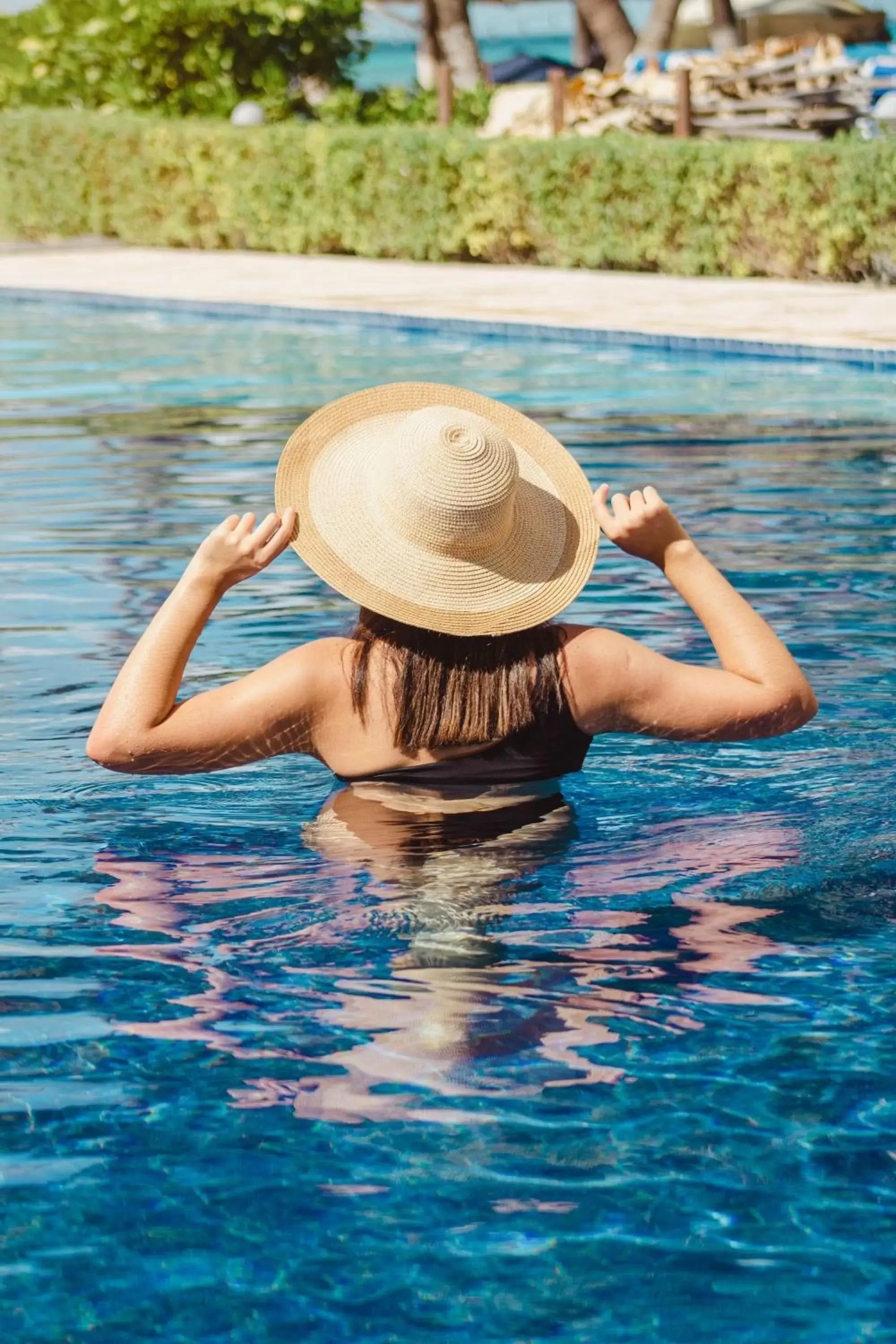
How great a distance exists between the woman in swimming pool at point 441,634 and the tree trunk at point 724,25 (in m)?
34.0

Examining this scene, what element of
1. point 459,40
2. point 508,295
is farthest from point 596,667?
point 459,40

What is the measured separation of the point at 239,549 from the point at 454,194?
21.1 m

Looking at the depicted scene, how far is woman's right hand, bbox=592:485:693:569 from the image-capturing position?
13.5 ft

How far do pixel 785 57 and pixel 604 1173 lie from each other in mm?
26231

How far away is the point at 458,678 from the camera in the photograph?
13.8 ft

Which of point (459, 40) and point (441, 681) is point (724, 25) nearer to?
point (459, 40)

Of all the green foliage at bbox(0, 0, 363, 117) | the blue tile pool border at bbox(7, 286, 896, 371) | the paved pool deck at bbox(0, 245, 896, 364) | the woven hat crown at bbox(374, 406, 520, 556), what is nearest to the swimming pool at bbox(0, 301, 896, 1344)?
the woven hat crown at bbox(374, 406, 520, 556)

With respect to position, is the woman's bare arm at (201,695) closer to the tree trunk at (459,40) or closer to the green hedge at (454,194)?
the green hedge at (454,194)

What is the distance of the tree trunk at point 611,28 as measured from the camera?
37.1 m

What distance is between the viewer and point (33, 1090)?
12.6 feet

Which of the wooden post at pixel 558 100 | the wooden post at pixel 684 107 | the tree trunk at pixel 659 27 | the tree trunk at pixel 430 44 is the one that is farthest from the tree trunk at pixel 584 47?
the wooden post at pixel 684 107

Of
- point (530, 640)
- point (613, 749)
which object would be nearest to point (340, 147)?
point (613, 749)

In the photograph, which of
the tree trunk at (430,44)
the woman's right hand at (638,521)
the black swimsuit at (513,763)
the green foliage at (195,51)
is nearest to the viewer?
the woman's right hand at (638,521)

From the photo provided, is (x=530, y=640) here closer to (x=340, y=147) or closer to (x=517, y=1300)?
(x=517, y=1300)
